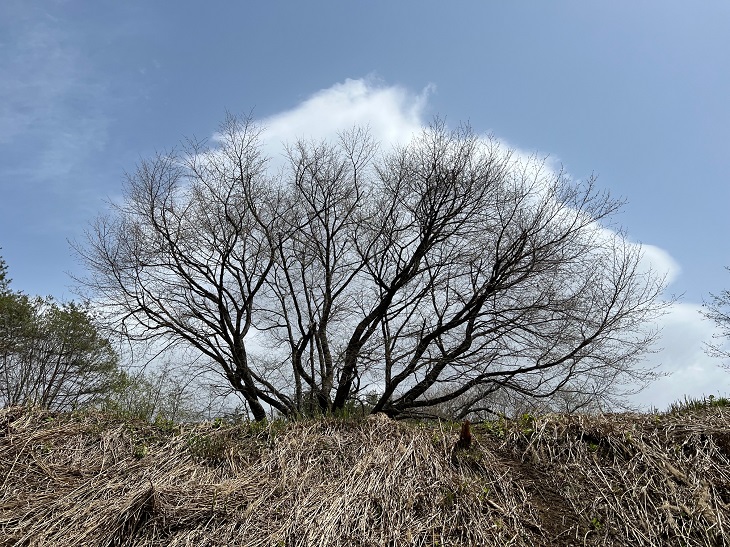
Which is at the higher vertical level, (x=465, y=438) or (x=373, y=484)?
(x=465, y=438)

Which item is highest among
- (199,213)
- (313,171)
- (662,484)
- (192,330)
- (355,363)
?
(313,171)

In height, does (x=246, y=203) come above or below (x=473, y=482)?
above

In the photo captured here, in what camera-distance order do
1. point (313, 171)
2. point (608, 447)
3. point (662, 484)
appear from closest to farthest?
point (662, 484) → point (608, 447) → point (313, 171)

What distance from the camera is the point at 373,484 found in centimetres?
433

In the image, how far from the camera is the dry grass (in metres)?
3.88

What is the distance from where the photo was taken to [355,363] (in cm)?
1293

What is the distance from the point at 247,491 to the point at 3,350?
18360mm

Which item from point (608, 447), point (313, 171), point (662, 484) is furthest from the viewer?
point (313, 171)

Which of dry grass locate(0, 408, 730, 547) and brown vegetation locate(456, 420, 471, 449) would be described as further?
brown vegetation locate(456, 420, 471, 449)

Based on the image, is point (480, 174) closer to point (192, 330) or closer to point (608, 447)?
point (192, 330)

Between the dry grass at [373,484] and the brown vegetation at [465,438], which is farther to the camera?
the brown vegetation at [465,438]

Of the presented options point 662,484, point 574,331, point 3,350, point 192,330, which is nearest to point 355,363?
point 192,330

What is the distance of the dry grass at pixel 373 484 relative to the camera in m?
3.88

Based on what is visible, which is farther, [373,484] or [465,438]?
[465,438]
